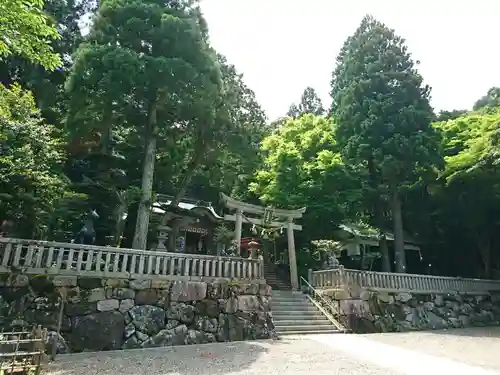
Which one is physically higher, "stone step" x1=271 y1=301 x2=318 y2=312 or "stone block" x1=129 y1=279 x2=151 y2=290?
"stone block" x1=129 y1=279 x2=151 y2=290

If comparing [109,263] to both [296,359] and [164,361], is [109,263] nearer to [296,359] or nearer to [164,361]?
[164,361]

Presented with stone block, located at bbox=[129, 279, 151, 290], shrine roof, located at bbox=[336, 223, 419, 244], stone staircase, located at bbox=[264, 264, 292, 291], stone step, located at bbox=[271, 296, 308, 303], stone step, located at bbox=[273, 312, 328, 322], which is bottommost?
stone step, located at bbox=[273, 312, 328, 322]

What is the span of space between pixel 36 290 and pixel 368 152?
43.0 feet

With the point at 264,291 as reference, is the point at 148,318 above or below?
below

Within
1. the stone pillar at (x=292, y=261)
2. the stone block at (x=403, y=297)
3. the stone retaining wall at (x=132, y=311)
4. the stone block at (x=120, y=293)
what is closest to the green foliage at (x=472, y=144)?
the stone block at (x=403, y=297)

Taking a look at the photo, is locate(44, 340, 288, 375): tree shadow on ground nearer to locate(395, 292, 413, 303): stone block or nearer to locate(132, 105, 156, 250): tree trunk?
locate(132, 105, 156, 250): tree trunk

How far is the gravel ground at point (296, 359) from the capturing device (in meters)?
5.50

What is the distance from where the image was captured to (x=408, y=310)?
12883 millimetres

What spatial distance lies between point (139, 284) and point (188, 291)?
1.18 metres

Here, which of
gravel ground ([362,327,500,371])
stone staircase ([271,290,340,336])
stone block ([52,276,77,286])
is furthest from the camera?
stone staircase ([271,290,340,336])

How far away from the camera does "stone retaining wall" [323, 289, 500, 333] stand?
11.5 meters

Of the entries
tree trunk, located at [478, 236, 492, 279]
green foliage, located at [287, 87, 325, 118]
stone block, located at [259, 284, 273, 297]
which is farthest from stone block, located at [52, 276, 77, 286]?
green foliage, located at [287, 87, 325, 118]

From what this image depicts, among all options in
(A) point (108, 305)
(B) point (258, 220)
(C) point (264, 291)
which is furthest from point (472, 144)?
(A) point (108, 305)

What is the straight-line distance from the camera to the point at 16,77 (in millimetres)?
15922
